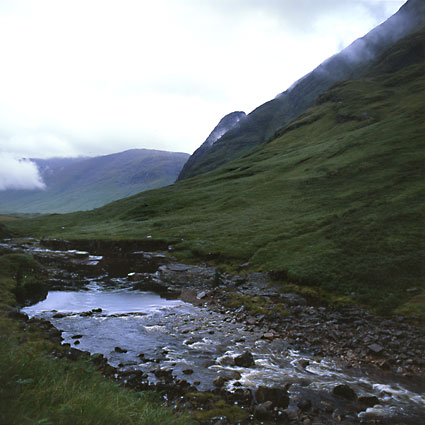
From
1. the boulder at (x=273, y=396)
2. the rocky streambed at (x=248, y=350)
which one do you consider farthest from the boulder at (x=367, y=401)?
the boulder at (x=273, y=396)

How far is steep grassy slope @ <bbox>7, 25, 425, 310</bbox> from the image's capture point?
28.4 metres

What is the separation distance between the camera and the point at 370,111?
126 m

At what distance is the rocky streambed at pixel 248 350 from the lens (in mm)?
11453

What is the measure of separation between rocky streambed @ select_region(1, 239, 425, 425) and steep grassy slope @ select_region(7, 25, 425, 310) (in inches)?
228

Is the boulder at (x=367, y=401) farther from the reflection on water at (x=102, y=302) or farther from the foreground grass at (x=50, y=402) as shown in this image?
the reflection on water at (x=102, y=302)

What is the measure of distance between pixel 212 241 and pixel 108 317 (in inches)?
1166

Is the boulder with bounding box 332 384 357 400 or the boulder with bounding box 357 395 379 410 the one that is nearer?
the boulder with bounding box 357 395 379 410

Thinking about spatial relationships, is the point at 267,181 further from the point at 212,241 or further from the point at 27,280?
the point at 27,280

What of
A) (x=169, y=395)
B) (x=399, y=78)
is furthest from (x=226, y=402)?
(x=399, y=78)

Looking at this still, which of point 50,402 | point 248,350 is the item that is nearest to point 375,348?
point 248,350

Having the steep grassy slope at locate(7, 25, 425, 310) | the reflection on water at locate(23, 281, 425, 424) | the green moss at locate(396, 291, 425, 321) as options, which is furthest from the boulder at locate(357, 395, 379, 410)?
the steep grassy slope at locate(7, 25, 425, 310)

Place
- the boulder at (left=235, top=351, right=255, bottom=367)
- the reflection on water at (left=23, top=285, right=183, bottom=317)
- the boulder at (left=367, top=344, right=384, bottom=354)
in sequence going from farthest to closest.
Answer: the reflection on water at (left=23, top=285, right=183, bottom=317), the boulder at (left=367, top=344, right=384, bottom=354), the boulder at (left=235, top=351, right=255, bottom=367)

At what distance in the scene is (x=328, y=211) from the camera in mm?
51344

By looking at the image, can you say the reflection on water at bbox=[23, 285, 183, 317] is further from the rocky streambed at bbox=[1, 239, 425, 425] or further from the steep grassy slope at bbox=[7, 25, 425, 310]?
the steep grassy slope at bbox=[7, 25, 425, 310]
